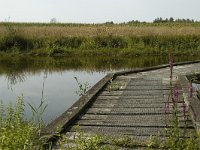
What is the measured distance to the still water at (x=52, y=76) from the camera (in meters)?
8.71

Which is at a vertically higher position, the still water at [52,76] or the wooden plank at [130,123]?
Result: the wooden plank at [130,123]

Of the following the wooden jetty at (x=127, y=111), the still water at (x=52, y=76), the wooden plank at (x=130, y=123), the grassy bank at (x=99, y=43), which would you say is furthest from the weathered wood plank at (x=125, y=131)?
the grassy bank at (x=99, y=43)

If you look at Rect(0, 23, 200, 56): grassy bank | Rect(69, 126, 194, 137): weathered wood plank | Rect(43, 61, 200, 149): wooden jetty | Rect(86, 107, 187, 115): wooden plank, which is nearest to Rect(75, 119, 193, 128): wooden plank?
Rect(43, 61, 200, 149): wooden jetty

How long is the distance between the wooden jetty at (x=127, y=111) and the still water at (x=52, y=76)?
3.58 ft

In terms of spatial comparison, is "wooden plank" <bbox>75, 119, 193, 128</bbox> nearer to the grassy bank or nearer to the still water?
the still water

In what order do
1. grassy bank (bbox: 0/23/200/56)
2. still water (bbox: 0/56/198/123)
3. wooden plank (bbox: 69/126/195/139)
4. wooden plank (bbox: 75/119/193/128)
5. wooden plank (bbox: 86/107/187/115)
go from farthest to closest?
grassy bank (bbox: 0/23/200/56)
still water (bbox: 0/56/198/123)
wooden plank (bbox: 86/107/187/115)
wooden plank (bbox: 75/119/193/128)
wooden plank (bbox: 69/126/195/139)

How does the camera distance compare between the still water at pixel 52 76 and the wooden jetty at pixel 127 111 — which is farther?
the still water at pixel 52 76

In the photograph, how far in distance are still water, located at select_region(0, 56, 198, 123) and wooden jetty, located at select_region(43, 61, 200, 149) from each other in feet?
3.58

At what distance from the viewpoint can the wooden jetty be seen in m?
4.39

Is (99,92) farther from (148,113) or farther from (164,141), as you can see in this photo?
(164,141)

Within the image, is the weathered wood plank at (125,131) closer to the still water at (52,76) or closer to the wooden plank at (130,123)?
the wooden plank at (130,123)

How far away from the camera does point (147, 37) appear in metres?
20.4

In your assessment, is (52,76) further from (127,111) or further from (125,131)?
(125,131)

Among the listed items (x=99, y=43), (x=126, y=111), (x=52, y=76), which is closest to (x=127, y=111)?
(x=126, y=111)
